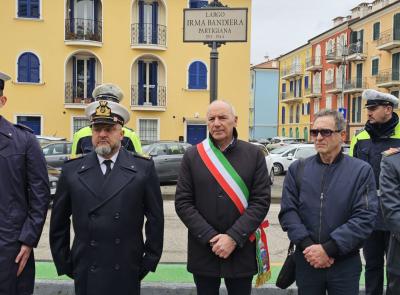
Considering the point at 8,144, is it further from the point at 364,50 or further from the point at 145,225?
the point at 364,50

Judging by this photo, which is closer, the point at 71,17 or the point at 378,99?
the point at 378,99

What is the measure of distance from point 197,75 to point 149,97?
10.0 feet

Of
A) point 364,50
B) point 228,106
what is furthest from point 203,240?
point 364,50

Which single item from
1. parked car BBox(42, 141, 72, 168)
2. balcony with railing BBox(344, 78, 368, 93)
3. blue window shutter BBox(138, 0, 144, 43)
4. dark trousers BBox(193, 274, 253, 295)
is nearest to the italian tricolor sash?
dark trousers BBox(193, 274, 253, 295)

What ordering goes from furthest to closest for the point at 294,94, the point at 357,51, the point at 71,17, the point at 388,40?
the point at 294,94 < the point at 357,51 < the point at 388,40 < the point at 71,17

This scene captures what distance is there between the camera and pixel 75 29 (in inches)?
1040

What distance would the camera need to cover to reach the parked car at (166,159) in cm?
1580

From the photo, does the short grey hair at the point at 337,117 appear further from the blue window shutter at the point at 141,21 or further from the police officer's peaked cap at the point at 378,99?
the blue window shutter at the point at 141,21

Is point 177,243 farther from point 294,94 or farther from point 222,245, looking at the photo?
point 294,94

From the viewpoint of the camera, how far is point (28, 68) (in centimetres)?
2577

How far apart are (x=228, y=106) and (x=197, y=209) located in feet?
2.75

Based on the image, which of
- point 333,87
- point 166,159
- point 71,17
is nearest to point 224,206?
point 166,159

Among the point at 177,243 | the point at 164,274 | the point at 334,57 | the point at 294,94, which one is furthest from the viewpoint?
the point at 294,94

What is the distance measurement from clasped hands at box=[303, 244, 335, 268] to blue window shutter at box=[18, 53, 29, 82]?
81.8 feet
